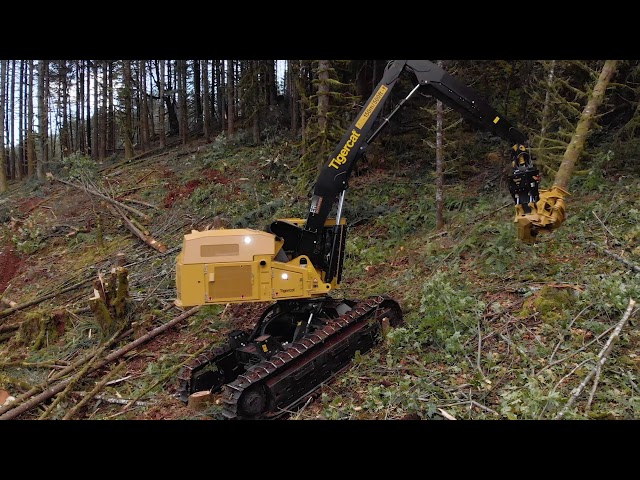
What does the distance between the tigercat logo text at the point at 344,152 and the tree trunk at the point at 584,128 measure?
4.50 meters

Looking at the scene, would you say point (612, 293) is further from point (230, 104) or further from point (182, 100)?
point (182, 100)

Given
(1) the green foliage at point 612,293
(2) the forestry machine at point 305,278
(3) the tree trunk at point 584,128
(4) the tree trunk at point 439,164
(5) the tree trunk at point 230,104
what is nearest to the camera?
(1) the green foliage at point 612,293

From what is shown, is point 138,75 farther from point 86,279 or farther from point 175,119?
point 86,279

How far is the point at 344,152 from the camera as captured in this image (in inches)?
298

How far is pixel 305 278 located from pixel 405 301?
2.33 metres

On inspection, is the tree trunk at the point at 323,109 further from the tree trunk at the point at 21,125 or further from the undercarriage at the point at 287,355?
the tree trunk at the point at 21,125

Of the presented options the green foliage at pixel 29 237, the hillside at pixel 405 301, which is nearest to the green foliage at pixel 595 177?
the hillside at pixel 405 301

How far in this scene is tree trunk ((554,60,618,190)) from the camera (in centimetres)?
939

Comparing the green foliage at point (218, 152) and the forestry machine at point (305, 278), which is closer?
the forestry machine at point (305, 278)

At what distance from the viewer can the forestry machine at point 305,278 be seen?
22.2 ft

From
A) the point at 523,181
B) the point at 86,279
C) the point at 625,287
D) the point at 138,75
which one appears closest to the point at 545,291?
the point at 625,287

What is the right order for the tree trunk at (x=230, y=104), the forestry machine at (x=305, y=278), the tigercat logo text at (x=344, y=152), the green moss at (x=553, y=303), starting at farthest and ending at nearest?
the tree trunk at (x=230, y=104)
the tigercat logo text at (x=344, y=152)
the green moss at (x=553, y=303)
the forestry machine at (x=305, y=278)

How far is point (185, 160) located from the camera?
21766 millimetres

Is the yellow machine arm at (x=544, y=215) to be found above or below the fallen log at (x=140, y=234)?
above
